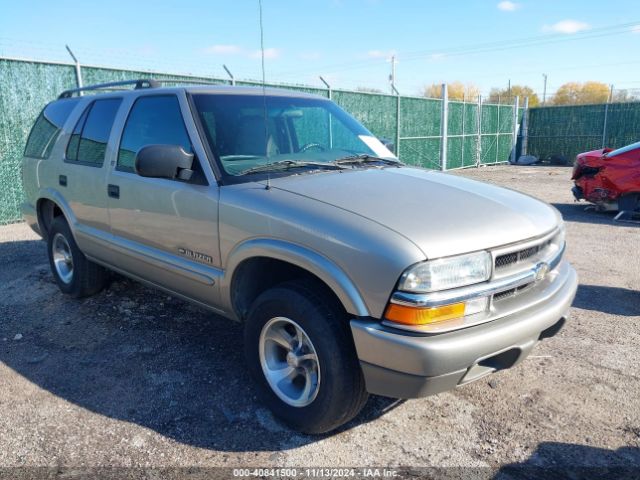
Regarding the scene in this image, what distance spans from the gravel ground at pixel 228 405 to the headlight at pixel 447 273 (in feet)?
3.29

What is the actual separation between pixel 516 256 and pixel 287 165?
1.56m

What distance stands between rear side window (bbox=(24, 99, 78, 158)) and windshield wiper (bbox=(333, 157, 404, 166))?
2.90 m

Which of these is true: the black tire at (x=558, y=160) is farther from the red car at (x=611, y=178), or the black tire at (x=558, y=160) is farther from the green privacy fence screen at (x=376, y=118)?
the red car at (x=611, y=178)

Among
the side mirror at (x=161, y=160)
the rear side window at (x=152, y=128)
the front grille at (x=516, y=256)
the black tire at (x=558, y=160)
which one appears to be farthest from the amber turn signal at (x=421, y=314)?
the black tire at (x=558, y=160)

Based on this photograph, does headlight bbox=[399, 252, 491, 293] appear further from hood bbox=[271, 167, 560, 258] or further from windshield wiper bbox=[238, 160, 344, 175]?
windshield wiper bbox=[238, 160, 344, 175]

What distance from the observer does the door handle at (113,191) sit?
4.00 meters

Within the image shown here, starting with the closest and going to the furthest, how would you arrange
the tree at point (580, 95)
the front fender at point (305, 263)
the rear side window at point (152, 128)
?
1. the front fender at point (305, 263)
2. the rear side window at point (152, 128)
3. the tree at point (580, 95)

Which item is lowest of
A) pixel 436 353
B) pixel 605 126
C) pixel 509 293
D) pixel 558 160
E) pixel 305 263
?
pixel 558 160

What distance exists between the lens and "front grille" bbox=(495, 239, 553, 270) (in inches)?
102

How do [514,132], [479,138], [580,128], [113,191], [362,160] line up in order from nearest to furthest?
[362,160]
[113,191]
[479,138]
[580,128]
[514,132]

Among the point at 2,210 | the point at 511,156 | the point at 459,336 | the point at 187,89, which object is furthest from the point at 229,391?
the point at 511,156

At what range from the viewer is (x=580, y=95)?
51.8m

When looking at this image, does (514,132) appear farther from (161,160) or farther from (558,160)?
(161,160)

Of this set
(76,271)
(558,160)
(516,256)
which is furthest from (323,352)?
(558,160)
